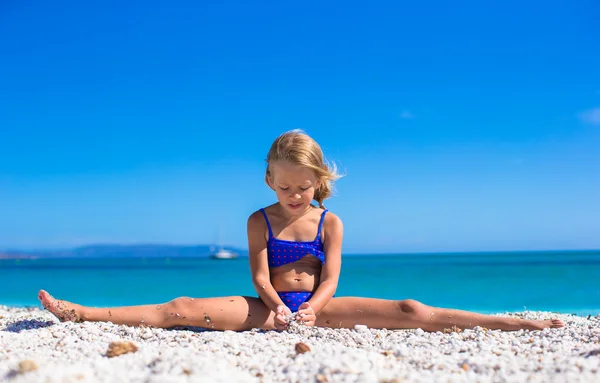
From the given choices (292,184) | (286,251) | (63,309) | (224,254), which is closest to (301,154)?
(292,184)

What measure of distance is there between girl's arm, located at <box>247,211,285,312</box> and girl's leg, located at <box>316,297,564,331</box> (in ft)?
1.49

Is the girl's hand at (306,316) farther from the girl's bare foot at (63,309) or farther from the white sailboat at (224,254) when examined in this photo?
the white sailboat at (224,254)

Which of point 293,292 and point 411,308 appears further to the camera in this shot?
point 293,292

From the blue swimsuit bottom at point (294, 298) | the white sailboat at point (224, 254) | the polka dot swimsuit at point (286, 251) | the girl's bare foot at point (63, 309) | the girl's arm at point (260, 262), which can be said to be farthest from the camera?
the white sailboat at point (224, 254)

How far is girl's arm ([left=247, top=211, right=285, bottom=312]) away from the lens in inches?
167

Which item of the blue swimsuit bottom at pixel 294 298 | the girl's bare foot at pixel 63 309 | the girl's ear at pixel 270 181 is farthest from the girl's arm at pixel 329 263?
the girl's bare foot at pixel 63 309

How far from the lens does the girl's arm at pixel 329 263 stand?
4230mm

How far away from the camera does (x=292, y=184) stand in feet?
14.0

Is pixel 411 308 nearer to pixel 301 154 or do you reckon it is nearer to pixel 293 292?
pixel 293 292

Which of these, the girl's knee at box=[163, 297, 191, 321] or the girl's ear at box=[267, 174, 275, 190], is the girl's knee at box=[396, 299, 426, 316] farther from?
the girl's knee at box=[163, 297, 191, 321]

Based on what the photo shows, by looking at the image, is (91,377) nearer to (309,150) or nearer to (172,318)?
(172,318)

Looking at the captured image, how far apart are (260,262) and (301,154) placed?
1003 mm

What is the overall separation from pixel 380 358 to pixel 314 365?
0.40 metres

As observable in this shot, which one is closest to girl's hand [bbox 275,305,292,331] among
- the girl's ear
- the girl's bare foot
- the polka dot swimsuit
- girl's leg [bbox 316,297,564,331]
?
girl's leg [bbox 316,297,564,331]
